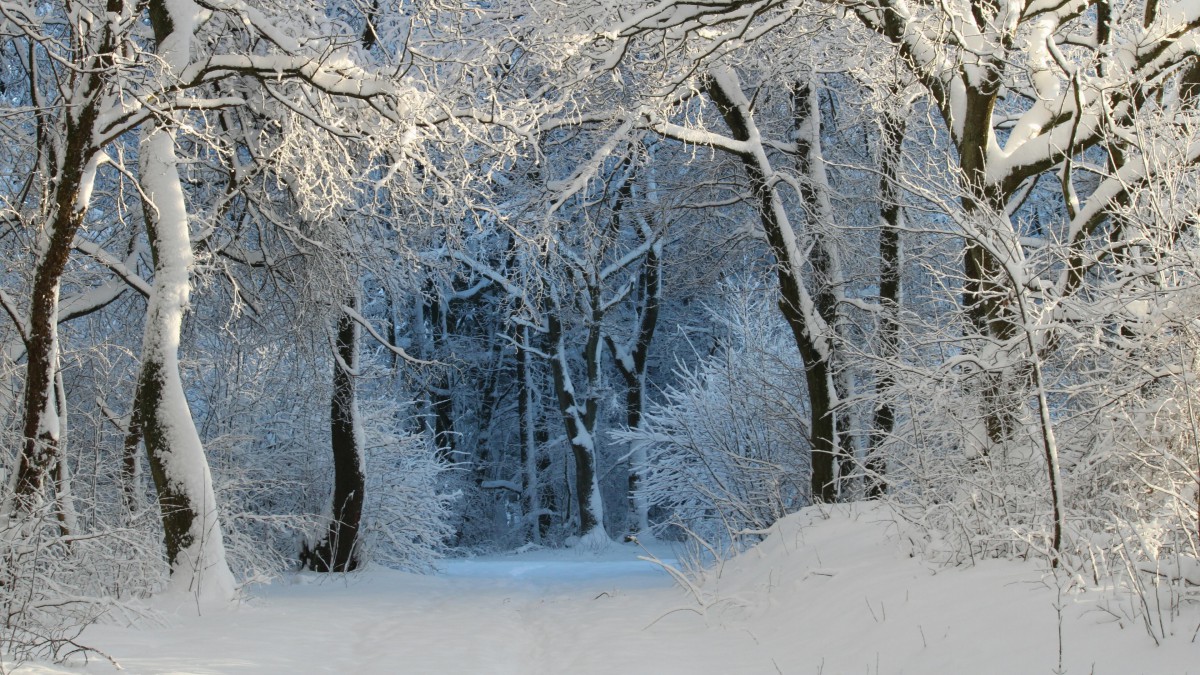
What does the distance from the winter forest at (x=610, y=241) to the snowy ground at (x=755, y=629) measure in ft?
0.75

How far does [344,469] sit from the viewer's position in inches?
527

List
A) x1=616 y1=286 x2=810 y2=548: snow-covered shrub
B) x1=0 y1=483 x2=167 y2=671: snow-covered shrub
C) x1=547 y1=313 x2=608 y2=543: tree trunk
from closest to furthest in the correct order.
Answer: x1=0 y1=483 x2=167 y2=671: snow-covered shrub
x1=616 y1=286 x2=810 y2=548: snow-covered shrub
x1=547 y1=313 x2=608 y2=543: tree trunk

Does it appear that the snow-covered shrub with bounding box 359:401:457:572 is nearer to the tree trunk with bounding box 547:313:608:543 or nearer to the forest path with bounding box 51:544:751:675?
the forest path with bounding box 51:544:751:675

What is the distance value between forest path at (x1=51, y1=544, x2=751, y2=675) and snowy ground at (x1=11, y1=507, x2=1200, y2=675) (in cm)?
2

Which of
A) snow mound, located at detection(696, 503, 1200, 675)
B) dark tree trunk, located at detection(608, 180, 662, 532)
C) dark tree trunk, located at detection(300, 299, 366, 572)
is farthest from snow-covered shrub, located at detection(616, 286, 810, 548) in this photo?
dark tree trunk, located at detection(608, 180, 662, 532)

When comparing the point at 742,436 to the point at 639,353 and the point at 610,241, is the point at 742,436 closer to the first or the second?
the point at 610,241

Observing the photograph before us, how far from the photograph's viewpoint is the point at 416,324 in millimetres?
28875

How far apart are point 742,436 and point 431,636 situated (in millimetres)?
7869

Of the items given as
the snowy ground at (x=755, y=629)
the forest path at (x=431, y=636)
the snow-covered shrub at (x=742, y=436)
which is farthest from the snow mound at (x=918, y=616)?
the snow-covered shrub at (x=742, y=436)

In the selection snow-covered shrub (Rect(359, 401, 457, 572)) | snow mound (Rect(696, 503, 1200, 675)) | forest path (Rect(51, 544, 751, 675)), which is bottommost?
forest path (Rect(51, 544, 751, 675))

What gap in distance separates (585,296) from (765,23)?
14.2 m

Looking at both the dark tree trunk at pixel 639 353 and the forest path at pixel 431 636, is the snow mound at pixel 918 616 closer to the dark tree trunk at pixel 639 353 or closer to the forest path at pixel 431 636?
the forest path at pixel 431 636

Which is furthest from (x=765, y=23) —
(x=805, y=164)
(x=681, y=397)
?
(x=681, y=397)

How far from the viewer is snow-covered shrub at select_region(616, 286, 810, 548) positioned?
12.6 metres
